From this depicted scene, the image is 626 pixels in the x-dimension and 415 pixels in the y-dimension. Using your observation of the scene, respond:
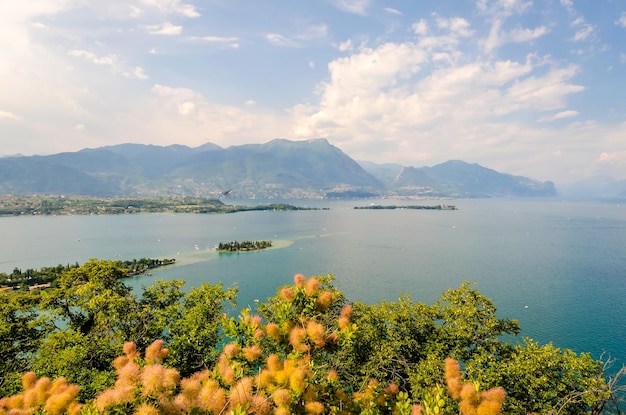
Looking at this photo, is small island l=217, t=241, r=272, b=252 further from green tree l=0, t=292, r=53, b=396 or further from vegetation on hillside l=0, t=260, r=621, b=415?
green tree l=0, t=292, r=53, b=396

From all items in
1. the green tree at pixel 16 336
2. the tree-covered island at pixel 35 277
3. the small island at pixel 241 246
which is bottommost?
the tree-covered island at pixel 35 277

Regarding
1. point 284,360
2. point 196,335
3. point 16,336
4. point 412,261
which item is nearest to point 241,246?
point 412,261

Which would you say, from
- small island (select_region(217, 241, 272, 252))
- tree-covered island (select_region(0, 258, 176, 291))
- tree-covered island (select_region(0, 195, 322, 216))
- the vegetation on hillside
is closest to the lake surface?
small island (select_region(217, 241, 272, 252))

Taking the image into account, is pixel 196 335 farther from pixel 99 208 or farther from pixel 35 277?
pixel 99 208

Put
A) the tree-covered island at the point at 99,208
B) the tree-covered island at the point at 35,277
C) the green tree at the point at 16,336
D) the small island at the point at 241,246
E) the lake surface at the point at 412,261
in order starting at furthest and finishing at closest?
1. the tree-covered island at the point at 99,208
2. the small island at the point at 241,246
3. the tree-covered island at the point at 35,277
4. the lake surface at the point at 412,261
5. the green tree at the point at 16,336

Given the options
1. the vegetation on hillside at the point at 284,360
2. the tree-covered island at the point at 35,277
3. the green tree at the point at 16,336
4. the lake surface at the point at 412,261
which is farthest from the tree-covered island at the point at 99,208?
the vegetation on hillside at the point at 284,360

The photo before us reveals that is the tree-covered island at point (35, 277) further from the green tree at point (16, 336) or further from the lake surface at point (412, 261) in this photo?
the green tree at point (16, 336)
